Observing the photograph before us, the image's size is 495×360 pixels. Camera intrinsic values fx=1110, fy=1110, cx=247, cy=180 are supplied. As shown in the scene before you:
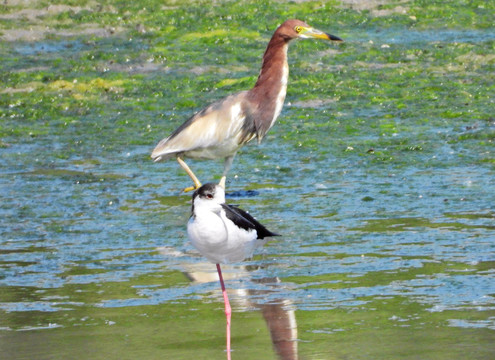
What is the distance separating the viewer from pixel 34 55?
1803 centimetres

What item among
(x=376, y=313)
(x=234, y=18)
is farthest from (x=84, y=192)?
(x=234, y=18)

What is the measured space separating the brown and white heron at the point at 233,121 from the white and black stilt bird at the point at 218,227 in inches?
131

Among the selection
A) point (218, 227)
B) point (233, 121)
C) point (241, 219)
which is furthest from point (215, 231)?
point (233, 121)

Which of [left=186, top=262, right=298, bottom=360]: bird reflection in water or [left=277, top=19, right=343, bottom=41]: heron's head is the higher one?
[left=277, top=19, right=343, bottom=41]: heron's head

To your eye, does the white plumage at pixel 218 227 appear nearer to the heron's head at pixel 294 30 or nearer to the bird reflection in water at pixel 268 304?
the bird reflection in water at pixel 268 304

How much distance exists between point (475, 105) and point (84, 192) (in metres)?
5.35

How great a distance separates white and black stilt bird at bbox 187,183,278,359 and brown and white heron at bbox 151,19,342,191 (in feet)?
10.9

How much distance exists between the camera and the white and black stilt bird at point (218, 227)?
645 centimetres

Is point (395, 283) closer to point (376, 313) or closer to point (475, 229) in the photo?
point (376, 313)

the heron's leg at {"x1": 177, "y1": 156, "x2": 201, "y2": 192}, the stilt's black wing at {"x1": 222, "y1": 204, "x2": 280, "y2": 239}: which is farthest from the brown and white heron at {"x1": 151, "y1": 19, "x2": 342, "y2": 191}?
the stilt's black wing at {"x1": 222, "y1": 204, "x2": 280, "y2": 239}

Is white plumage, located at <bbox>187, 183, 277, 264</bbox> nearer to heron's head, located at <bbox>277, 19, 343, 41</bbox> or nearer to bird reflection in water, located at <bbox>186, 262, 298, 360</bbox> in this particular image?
Answer: bird reflection in water, located at <bbox>186, 262, 298, 360</bbox>

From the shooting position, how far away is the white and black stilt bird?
254 inches

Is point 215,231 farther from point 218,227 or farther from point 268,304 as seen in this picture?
point 268,304

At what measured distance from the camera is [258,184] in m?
11.0
